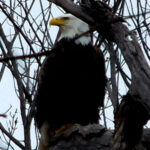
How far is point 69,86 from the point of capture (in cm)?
436

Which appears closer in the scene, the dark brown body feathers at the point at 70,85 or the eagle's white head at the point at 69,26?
the dark brown body feathers at the point at 70,85

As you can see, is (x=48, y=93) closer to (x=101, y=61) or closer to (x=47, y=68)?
(x=47, y=68)

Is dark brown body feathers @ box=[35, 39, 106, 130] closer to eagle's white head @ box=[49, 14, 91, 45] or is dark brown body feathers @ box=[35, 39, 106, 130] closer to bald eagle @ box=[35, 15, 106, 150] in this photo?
bald eagle @ box=[35, 15, 106, 150]

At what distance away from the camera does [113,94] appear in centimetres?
382

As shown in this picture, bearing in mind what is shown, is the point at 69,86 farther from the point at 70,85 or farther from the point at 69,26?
the point at 69,26

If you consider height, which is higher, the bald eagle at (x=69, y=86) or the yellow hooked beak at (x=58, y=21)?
the yellow hooked beak at (x=58, y=21)

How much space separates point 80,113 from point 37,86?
0.48 meters

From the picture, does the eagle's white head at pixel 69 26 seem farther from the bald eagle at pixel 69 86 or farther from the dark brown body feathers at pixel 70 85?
the dark brown body feathers at pixel 70 85

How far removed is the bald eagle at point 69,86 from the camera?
14.1ft

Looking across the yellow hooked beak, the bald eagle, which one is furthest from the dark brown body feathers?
the yellow hooked beak

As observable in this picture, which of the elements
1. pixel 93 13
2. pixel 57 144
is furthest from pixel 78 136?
pixel 93 13

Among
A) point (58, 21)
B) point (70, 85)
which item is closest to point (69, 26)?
point (58, 21)

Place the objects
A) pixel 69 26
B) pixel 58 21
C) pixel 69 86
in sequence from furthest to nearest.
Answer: pixel 69 26 < pixel 58 21 < pixel 69 86

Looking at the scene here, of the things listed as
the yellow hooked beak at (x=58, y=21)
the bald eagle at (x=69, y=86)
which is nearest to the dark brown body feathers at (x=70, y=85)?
the bald eagle at (x=69, y=86)
